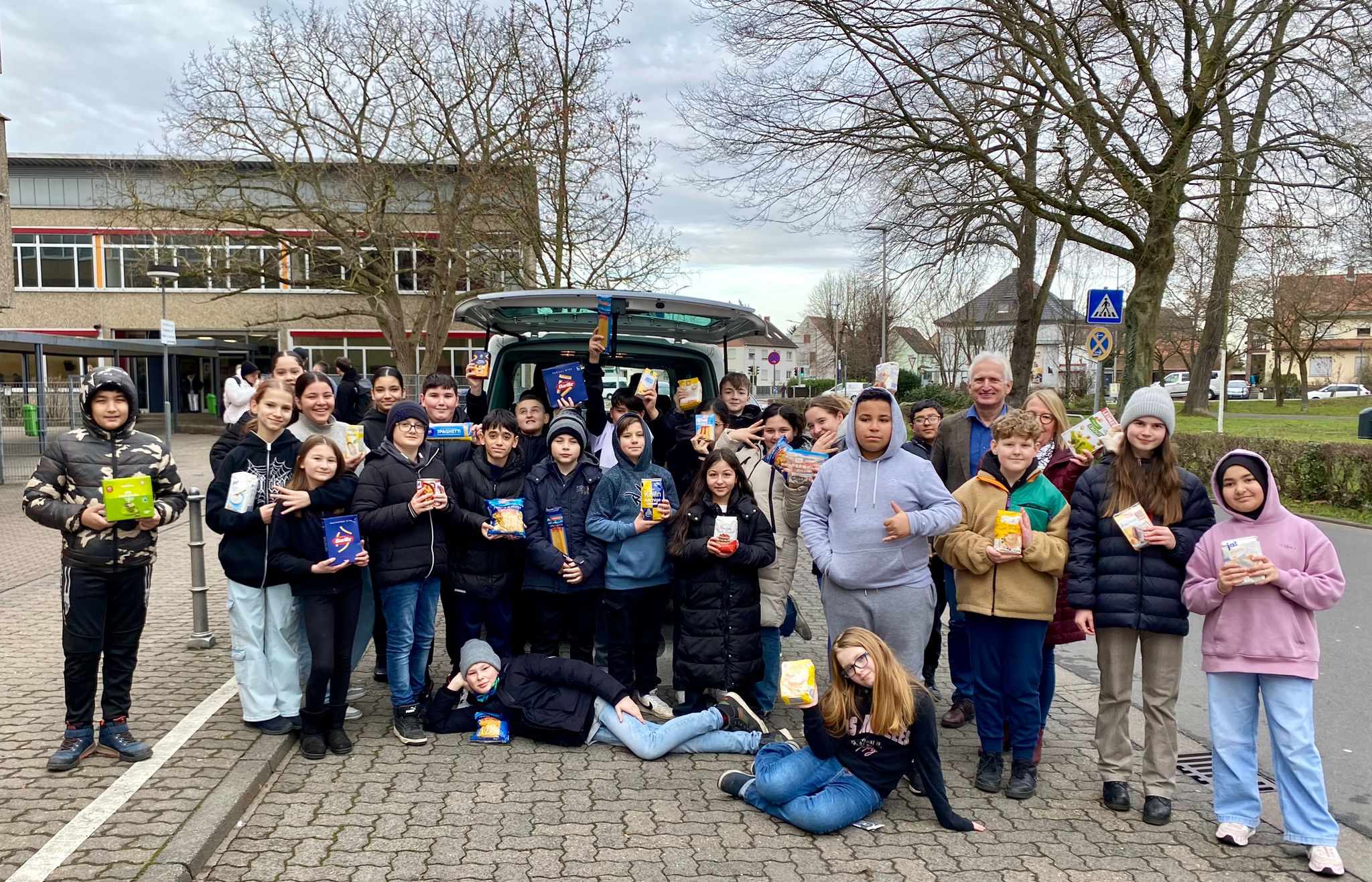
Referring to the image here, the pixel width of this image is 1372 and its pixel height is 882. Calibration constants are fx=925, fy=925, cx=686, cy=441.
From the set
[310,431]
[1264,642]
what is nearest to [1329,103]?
[1264,642]

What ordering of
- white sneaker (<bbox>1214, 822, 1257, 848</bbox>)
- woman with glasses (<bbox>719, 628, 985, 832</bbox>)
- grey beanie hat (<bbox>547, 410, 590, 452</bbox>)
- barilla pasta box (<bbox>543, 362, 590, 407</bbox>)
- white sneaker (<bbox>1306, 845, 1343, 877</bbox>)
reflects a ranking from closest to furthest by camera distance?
white sneaker (<bbox>1306, 845, 1343, 877</bbox>)
white sneaker (<bbox>1214, 822, 1257, 848</bbox>)
woman with glasses (<bbox>719, 628, 985, 832</bbox>)
grey beanie hat (<bbox>547, 410, 590, 452</bbox>)
barilla pasta box (<bbox>543, 362, 590, 407</bbox>)

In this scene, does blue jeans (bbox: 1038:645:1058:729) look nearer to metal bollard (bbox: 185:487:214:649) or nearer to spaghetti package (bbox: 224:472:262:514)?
spaghetti package (bbox: 224:472:262:514)

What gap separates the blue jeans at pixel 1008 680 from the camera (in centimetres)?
436

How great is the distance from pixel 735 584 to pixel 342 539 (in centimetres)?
209

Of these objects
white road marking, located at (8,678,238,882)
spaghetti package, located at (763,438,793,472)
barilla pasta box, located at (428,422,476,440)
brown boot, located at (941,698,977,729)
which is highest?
barilla pasta box, located at (428,422,476,440)

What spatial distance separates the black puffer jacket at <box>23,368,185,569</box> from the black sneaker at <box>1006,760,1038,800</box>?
13.7ft

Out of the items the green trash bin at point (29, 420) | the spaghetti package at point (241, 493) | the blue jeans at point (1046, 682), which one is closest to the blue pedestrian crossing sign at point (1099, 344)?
the blue jeans at point (1046, 682)

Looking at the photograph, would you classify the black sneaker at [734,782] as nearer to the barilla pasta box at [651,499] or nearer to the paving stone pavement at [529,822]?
the paving stone pavement at [529,822]

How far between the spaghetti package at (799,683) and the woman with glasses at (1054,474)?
4.30ft

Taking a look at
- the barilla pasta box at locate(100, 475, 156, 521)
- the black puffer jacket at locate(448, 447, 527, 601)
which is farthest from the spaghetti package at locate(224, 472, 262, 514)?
the black puffer jacket at locate(448, 447, 527, 601)

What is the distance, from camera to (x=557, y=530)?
5.38 meters

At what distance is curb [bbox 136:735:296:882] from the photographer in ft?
11.3

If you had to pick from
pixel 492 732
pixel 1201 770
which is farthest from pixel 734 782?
pixel 1201 770

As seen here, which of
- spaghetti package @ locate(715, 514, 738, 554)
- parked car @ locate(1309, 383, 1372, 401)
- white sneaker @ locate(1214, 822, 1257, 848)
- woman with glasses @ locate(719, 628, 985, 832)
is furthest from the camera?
parked car @ locate(1309, 383, 1372, 401)
